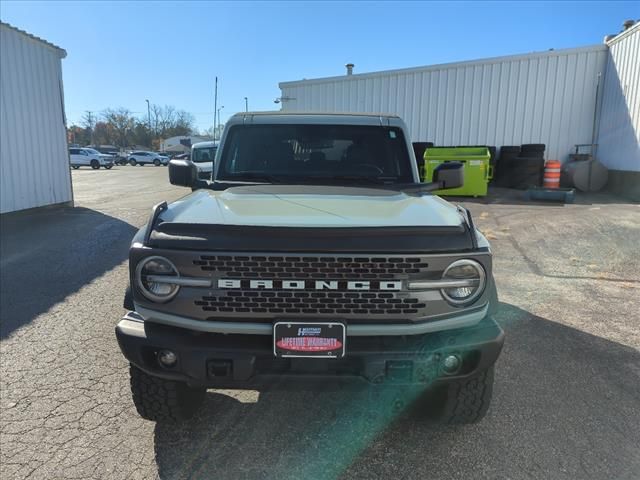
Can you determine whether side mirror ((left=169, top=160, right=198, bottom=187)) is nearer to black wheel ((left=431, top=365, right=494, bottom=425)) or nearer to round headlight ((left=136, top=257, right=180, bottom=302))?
round headlight ((left=136, top=257, right=180, bottom=302))

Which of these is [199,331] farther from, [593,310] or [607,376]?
[593,310]

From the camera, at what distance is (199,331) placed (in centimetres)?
225

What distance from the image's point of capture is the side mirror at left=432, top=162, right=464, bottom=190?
12.1 ft

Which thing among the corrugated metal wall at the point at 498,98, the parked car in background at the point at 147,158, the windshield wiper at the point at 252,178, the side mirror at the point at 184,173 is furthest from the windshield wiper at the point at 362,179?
the parked car in background at the point at 147,158

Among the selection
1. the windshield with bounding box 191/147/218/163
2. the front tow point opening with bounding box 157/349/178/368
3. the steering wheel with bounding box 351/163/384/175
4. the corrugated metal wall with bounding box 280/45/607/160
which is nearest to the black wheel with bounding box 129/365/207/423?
the front tow point opening with bounding box 157/349/178/368

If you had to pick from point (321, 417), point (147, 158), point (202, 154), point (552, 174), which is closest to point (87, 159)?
point (147, 158)

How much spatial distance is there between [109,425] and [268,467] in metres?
1.07

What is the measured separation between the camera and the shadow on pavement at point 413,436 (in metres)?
2.46

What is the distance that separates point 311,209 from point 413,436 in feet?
4.78

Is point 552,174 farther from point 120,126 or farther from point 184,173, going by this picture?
point 120,126

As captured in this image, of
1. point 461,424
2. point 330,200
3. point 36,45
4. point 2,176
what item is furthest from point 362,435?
point 36,45

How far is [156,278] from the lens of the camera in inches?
87.3

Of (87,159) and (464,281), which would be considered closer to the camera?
(464,281)

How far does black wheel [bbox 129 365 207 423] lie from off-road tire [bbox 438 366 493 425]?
4.85ft
